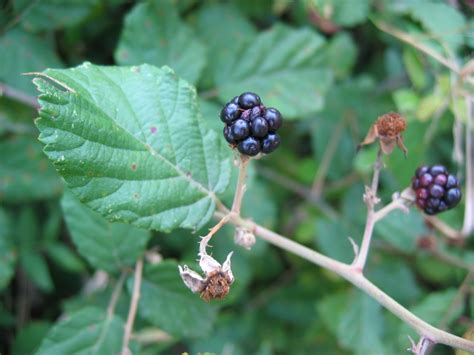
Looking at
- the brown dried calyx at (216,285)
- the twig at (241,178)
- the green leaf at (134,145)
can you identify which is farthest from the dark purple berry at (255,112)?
the brown dried calyx at (216,285)

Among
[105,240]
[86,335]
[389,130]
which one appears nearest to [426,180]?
[389,130]

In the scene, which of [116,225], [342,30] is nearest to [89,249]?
[116,225]

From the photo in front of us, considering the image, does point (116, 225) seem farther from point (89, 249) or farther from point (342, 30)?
point (342, 30)

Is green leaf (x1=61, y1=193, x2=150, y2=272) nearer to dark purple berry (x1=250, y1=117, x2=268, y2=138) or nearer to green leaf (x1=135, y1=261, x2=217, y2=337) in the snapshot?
green leaf (x1=135, y1=261, x2=217, y2=337)

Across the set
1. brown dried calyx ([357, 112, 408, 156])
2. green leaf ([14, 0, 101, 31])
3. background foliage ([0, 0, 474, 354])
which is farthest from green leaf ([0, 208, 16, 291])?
brown dried calyx ([357, 112, 408, 156])

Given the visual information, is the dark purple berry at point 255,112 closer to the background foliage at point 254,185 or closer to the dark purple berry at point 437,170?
the background foliage at point 254,185
